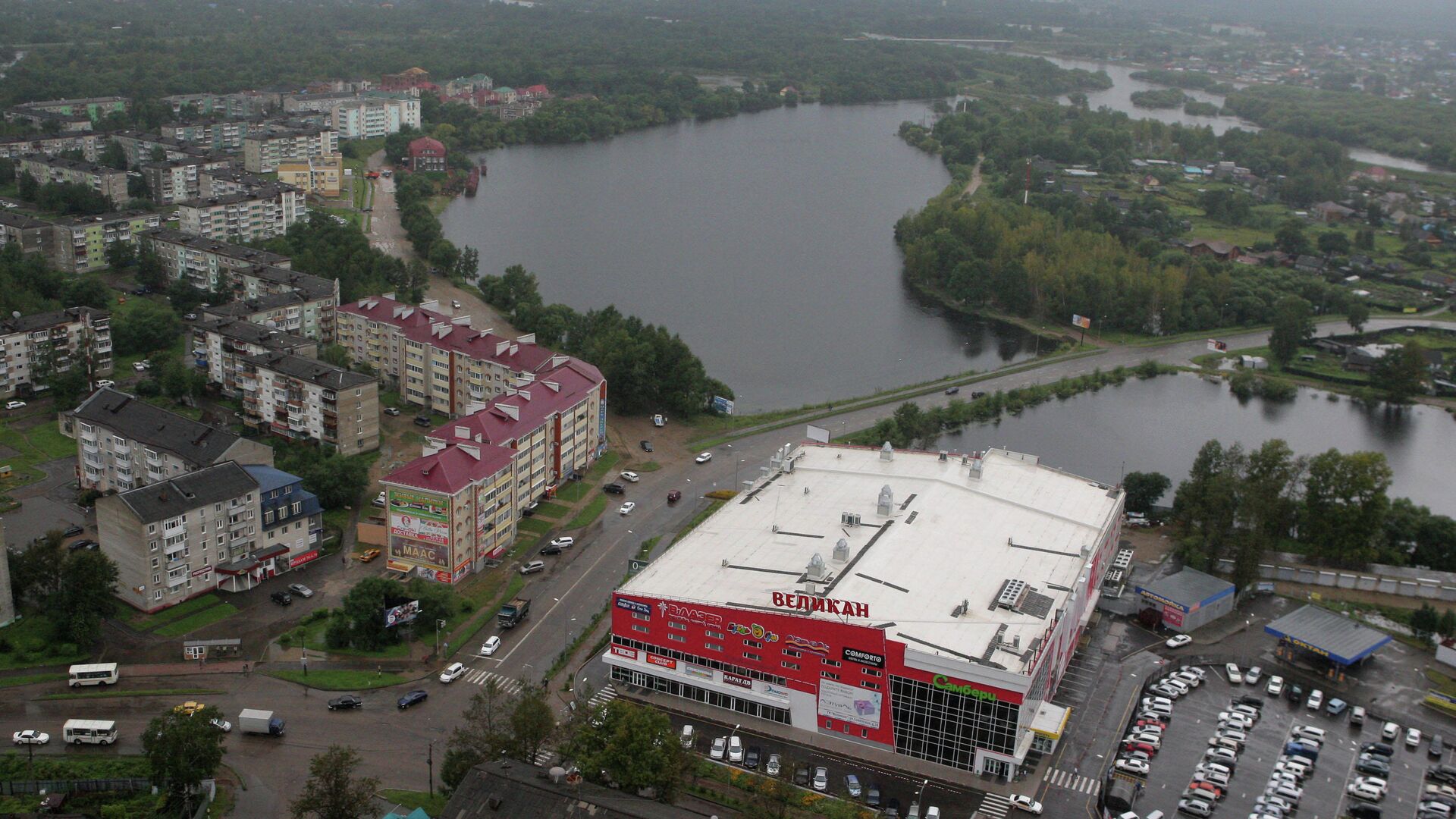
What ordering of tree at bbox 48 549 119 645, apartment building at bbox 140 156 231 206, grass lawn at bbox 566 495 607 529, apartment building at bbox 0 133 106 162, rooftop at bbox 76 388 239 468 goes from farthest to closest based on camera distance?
apartment building at bbox 0 133 106 162 < apartment building at bbox 140 156 231 206 < grass lawn at bbox 566 495 607 529 < rooftop at bbox 76 388 239 468 < tree at bbox 48 549 119 645

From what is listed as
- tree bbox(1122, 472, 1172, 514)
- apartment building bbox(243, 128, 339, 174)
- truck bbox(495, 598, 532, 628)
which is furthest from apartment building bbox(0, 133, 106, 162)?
tree bbox(1122, 472, 1172, 514)

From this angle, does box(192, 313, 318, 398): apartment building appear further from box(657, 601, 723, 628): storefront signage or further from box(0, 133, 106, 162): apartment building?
box(0, 133, 106, 162): apartment building

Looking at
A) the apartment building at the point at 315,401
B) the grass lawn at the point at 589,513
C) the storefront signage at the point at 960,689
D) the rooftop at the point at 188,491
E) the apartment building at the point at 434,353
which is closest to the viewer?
the storefront signage at the point at 960,689

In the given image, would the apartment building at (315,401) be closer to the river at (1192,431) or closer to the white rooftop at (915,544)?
the white rooftop at (915,544)

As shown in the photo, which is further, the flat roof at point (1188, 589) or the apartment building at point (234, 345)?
the apartment building at point (234, 345)

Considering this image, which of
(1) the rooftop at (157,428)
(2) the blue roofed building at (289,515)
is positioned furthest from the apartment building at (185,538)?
(1) the rooftop at (157,428)

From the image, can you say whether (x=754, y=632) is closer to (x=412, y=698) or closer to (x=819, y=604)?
(x=819, y=604)
